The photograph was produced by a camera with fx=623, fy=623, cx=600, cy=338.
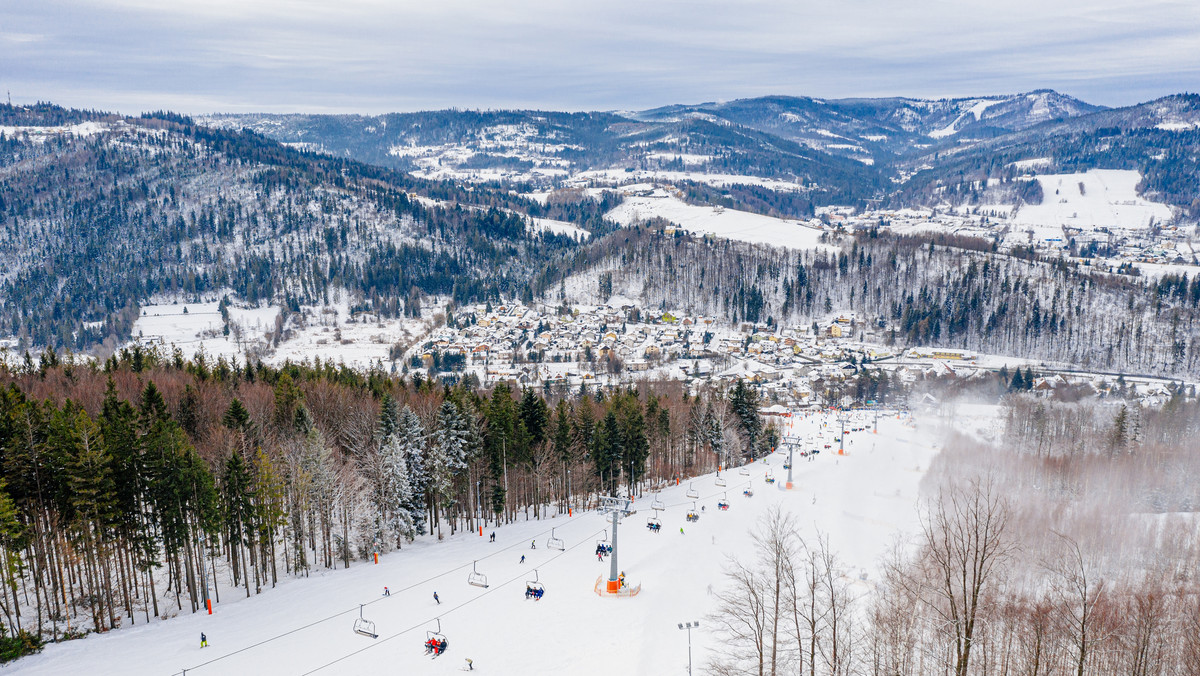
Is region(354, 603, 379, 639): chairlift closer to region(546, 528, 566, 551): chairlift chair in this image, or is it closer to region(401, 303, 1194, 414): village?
region(546, 528, 566, 551): chairlift chair

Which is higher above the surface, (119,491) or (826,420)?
(119,491)

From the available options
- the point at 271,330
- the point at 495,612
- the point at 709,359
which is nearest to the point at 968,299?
the point at 709,359

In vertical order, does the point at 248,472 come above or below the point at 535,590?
above

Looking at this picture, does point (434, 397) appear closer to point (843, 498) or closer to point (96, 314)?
point (843, 498)

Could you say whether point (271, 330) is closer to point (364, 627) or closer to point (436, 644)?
point (364, 627)

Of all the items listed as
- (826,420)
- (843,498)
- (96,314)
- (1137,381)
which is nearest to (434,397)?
(843,498)

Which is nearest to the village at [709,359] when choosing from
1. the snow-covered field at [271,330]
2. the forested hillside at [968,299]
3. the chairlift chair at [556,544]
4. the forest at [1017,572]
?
the forested hillside at [968,299]
